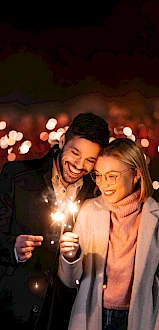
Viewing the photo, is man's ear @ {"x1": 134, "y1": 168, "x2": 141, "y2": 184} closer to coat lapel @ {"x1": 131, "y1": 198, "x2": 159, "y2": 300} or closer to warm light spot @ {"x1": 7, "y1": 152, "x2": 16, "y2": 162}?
coat lapel @ {"x1": 131, "y1": 198, "x2": 159, "y2": 300}

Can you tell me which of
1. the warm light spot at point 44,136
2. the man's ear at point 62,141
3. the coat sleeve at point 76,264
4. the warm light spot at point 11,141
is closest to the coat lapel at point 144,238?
the coat sleeve at point 76,264

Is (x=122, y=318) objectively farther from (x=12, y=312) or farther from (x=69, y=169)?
(x=69, y=169)

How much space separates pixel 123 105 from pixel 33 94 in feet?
1.36

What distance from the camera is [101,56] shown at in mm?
2121

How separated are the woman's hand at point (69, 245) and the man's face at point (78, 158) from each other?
0.25 metres

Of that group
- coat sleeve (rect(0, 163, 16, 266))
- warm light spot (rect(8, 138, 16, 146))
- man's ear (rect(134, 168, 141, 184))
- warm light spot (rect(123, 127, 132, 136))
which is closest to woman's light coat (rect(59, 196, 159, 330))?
man's ear (rect(134, 168, 141, 184))

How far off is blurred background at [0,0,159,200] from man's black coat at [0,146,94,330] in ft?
0.58

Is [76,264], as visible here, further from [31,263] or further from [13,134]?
[13,134]

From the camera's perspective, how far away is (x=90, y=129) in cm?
187

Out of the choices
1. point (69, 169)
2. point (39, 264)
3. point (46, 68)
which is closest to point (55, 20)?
point (46, 68)

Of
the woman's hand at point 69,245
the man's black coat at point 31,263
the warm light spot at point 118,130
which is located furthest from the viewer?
the warm light spot at point 118,130

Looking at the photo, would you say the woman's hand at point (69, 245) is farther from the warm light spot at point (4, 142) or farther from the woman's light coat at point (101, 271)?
the warm light spot at point (4, 142)

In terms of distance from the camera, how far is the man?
6.01 ft

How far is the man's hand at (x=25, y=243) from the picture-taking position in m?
1.74
